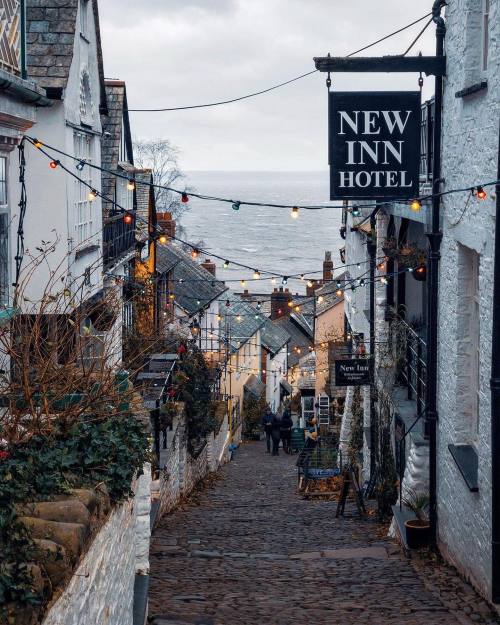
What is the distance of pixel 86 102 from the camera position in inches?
616

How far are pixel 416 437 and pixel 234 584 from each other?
3.67m

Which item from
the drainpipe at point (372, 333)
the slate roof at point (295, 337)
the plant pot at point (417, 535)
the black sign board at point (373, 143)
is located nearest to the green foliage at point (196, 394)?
the drainpipe at point (372, 333)

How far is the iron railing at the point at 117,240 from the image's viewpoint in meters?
19.3

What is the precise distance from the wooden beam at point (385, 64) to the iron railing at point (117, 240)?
336 inches

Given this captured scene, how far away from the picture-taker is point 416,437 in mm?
13172

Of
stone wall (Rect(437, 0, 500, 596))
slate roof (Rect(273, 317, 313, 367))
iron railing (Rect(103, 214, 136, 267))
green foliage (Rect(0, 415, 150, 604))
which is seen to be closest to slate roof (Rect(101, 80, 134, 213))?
iron railing (Rect(103, 214, 136, 267))

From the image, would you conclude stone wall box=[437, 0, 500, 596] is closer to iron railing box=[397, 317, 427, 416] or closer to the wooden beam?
the wooden beam

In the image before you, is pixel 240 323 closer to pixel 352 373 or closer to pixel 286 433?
pixel 286 433

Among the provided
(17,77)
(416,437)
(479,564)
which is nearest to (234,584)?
(479,564)

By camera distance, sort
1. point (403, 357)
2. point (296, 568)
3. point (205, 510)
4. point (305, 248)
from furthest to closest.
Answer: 1. point (305, 248)
2. point (205, 510)
3. point (403, 357)
4. point (296, 568)

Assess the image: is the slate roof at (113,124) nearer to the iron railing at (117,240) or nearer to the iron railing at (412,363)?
the iron railing at (117,240)

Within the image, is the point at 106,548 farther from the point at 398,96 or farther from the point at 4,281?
the point at 398,96

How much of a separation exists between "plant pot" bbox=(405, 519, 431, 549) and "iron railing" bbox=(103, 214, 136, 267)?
863cm

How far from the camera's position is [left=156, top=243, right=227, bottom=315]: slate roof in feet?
109
